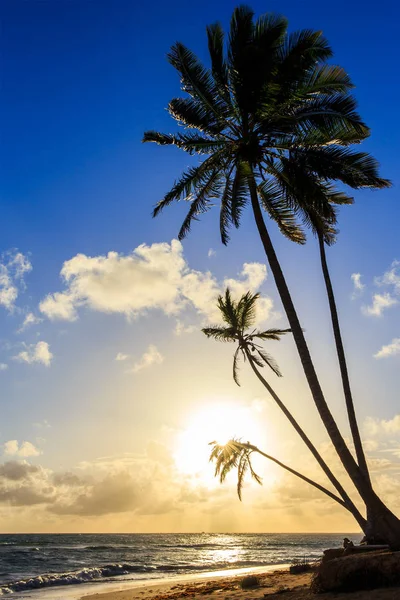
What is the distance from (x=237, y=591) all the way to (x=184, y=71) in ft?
56.3

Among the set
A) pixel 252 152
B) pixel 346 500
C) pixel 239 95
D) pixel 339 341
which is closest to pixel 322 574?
pixel 346 500

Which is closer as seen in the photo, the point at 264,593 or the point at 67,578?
the point at 264,593

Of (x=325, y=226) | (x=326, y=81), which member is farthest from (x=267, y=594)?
(x=326, y=81)

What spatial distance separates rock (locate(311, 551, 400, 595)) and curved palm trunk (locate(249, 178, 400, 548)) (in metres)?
2.20

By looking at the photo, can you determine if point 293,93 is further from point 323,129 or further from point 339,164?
point 339,164

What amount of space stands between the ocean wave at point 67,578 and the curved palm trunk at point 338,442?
62.5 feet

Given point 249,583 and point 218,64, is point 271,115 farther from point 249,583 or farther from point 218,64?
point 249,583

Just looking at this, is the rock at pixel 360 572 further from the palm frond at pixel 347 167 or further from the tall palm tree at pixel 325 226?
the palm frond at pixel 347 167

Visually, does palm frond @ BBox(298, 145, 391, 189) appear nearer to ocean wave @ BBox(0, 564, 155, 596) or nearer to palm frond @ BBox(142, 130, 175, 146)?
palm frond @ BBox(142, 130, 175, 146)

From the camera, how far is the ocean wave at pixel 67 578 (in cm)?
2549

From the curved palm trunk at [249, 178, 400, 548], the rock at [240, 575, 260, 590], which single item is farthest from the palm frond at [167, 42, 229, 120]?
the rock at [240, 575, 260, 590]

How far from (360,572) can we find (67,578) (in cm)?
2578

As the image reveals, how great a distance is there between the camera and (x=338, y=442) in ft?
42.5

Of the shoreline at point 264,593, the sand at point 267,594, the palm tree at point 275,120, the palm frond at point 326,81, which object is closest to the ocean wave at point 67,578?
the shoreline at point 264,593
